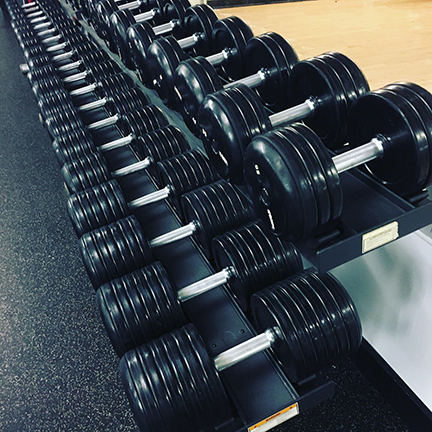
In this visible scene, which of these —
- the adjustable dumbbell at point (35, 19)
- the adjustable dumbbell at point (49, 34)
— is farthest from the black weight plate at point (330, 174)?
the adjustable dumbbell at point (35, 19)

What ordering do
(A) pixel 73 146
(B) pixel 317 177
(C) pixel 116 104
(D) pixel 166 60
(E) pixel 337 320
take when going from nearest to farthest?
(B) pixel 317 177, (E) pixel 337 320, (D) pixel 166 60, (A) pixel 73 146, (C) pixel 116 104

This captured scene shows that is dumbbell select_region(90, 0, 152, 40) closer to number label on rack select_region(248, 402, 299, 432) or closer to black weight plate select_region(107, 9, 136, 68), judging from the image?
black weight plate select_region(107, 9, 136, 68)

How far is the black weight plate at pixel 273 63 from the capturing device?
165cm

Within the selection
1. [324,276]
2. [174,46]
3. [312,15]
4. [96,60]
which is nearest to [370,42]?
[312,15]

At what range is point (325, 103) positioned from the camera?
55.9 inches

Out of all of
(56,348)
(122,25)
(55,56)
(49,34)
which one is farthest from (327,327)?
(49,34)

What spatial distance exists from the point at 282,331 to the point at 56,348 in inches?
43.8

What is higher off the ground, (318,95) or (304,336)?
(318,95)

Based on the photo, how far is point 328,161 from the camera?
111 centimetres

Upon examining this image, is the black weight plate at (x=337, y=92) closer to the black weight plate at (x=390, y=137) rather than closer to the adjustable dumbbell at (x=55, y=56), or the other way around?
the black weight plate at (x=390, y=137)

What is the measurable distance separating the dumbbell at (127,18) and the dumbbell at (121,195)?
2.97 feet

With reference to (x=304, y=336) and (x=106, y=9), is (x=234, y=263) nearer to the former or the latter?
(x=304, y=336)

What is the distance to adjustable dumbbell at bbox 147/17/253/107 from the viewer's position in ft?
6.23

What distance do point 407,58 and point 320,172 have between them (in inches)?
122
